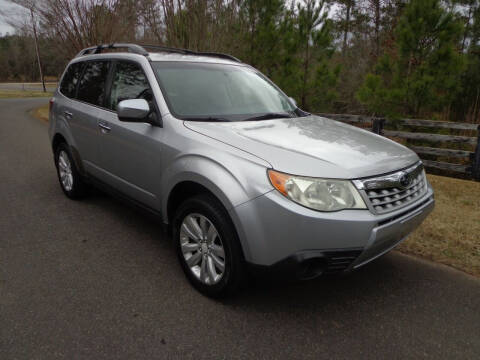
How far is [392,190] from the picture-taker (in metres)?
2.51

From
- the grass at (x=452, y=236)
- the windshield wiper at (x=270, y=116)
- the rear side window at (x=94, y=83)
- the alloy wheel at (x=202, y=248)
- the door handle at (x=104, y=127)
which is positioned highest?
the rear side window at (x=94, y=83)

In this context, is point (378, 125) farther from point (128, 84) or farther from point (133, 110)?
point (133, 110)

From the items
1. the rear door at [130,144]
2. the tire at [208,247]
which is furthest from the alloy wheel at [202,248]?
the rear door at [130,144]

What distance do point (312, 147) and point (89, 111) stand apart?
8.54ft

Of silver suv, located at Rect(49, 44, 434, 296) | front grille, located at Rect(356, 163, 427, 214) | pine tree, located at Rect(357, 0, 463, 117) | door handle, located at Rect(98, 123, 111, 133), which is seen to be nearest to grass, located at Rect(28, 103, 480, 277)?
silver suv, located at Rect(49, 44, 434, 296)

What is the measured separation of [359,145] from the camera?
9.12 feet

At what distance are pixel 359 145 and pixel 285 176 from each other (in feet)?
2.70

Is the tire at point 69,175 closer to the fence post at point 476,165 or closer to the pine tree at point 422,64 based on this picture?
the pine tree at point 422,64

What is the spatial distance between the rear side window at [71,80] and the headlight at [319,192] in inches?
133

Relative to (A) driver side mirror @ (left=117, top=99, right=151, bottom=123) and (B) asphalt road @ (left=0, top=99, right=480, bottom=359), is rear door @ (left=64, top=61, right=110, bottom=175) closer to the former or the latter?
(B) asphalt road @ (left=0, top=99, right=480, bottom=359)

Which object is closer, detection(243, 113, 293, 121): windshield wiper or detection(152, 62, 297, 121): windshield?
detection(152, 62, 297, 121): windshield

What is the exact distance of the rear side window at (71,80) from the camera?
4.55 meters

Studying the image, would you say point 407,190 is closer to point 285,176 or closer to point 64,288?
point 285,176

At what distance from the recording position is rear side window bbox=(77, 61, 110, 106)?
3922 millimetres
